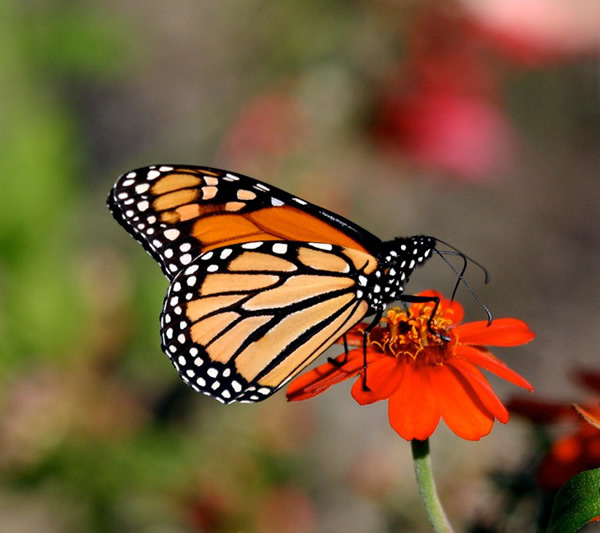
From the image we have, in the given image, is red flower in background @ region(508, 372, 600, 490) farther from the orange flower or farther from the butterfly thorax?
the butterfly thorax

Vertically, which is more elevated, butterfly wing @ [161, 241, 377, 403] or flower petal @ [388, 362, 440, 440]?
flower petal @ [388, 362, 440, 440]

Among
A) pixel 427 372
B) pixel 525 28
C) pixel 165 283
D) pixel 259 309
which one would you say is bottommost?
pixel 165 283

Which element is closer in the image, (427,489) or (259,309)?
(427,489)

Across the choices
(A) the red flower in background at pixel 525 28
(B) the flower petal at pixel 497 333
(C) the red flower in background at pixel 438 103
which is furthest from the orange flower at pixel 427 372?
(A) the red flower in background at pixel 525 28

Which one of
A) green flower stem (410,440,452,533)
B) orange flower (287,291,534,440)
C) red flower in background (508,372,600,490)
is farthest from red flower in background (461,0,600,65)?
green flower stem (410,440,452,533)

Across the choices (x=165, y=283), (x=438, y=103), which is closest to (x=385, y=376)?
(x=165, y=283)

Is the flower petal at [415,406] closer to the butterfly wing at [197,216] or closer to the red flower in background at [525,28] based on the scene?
the butterfly wing at [197,216]

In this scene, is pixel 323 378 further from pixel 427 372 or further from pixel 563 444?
pixel 563 444
